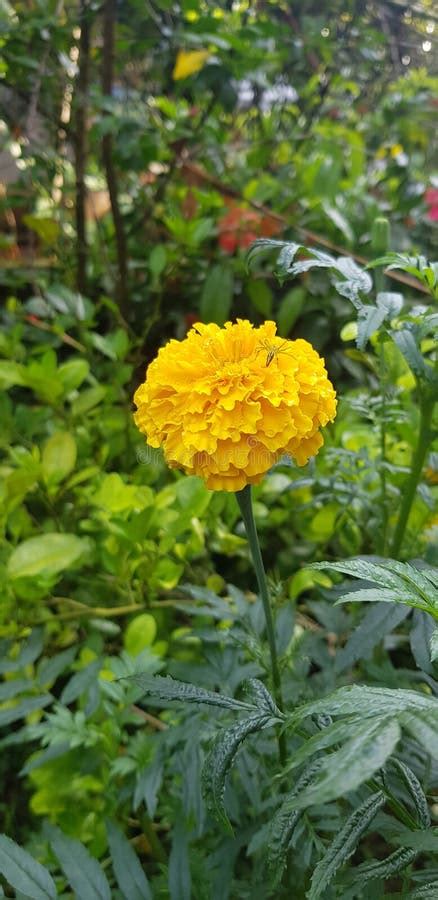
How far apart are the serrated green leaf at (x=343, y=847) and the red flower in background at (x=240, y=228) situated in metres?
1.11

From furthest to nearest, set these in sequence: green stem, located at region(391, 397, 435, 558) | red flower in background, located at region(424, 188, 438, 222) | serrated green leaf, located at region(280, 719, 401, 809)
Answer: red flower in background, located at region(424, 188, 438, 222)
green stem, located at region(391, 397, 435, 558)
serrated green leaf, located at region(280, 719, 401, 809)

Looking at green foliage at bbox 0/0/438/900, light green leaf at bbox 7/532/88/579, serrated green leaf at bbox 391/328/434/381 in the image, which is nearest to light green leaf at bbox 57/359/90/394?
green foliage at bbox 0/0/438/900

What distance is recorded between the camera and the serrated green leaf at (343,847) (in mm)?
345

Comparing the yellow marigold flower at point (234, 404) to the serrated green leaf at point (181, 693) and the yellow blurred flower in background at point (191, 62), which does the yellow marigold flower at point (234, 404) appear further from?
the yellow blurred flower in background at point (191, 62)

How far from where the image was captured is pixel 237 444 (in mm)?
428

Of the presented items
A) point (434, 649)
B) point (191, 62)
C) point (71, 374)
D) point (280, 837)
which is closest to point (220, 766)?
point (280, 837)

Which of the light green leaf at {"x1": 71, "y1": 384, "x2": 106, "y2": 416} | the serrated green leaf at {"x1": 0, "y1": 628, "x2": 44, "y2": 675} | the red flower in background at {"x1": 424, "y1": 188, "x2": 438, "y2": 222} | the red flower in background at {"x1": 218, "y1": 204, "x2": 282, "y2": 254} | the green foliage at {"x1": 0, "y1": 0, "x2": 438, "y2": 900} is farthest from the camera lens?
the red flower in background at {"x1": 424, "y1": 188, "x2": 438, "y2": 222}

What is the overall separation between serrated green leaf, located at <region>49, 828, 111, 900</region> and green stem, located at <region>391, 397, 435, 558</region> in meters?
0.38

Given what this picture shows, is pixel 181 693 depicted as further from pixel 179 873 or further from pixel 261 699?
pixel 179 873

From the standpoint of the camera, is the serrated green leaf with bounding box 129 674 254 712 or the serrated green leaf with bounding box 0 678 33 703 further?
the serrated green leaf with bounding box 0 678 33 703

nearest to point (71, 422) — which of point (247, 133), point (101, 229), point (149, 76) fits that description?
point (101, 229)

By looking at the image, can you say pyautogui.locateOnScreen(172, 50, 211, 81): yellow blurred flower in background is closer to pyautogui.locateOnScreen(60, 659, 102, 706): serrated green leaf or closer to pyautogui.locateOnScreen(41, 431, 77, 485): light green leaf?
pyautogui.locateOnScreen(41, 431, 77, 485): light green leaf

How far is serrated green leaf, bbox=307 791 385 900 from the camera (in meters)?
0.34

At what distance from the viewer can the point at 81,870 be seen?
1.64 ft
